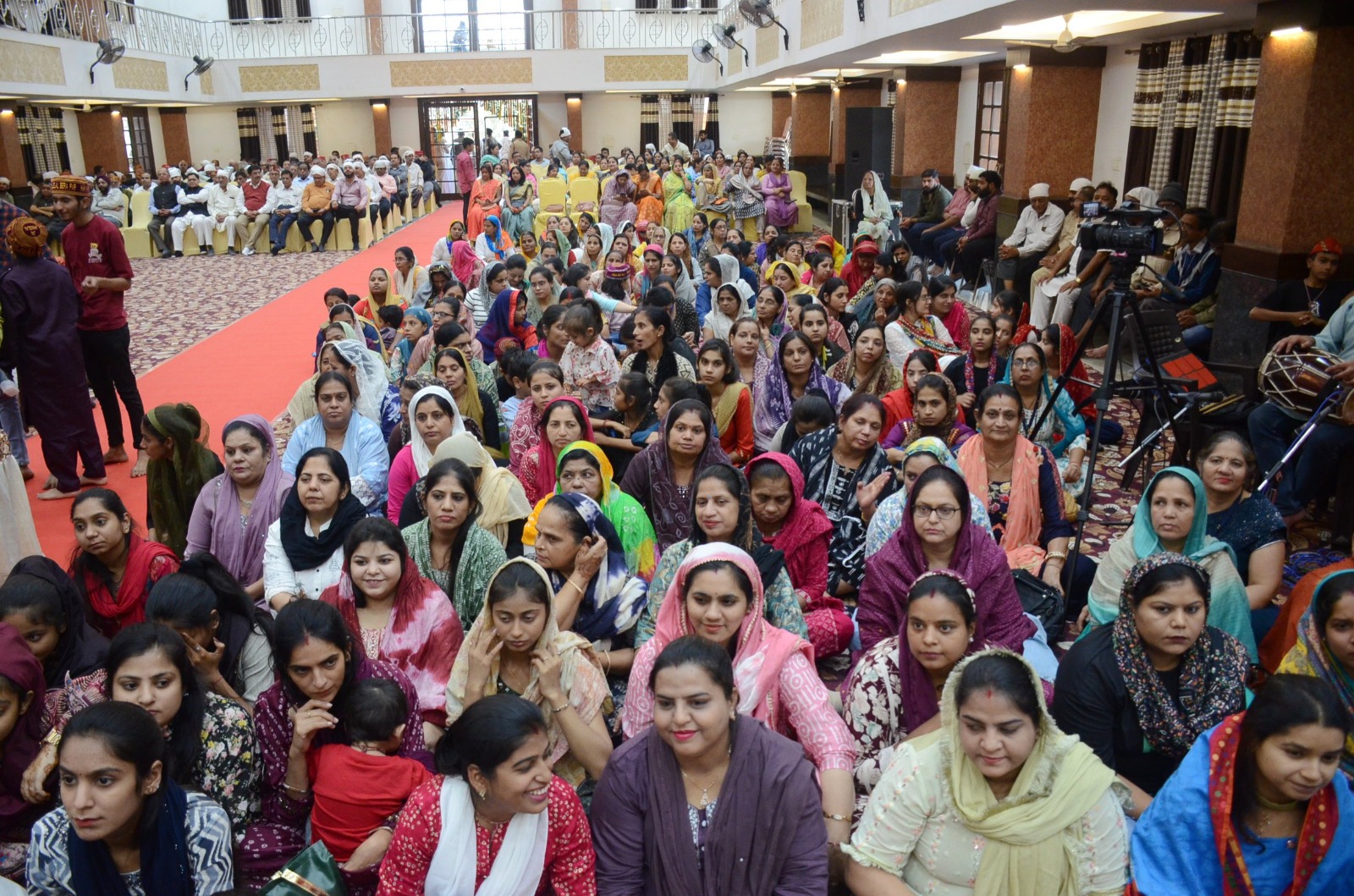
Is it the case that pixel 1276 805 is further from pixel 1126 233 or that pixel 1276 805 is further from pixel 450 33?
pixel 450 33

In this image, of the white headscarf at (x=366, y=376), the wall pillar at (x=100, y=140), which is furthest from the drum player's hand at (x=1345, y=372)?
the wall pillar at (x=100, y=140)

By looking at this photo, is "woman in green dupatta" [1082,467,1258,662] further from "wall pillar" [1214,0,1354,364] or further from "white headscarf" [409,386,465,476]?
"wall pillar" [1214,0,1354,364]

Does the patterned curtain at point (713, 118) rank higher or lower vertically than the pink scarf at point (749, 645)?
higher

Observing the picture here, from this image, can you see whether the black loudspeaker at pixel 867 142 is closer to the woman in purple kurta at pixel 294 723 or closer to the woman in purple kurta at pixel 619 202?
the woman in purple kurta at pixel 619 202

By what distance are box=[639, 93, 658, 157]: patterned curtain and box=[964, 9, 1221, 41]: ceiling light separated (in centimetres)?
1573

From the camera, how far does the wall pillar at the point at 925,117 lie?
12211 mm

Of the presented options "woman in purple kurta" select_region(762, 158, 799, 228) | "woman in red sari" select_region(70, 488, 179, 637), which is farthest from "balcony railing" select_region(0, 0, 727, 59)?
"woman in red sari" select_region(70, 488, 179, 637)

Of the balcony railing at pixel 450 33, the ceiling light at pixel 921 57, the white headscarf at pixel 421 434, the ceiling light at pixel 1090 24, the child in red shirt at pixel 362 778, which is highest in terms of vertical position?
the balcony railing at pixel 450 33

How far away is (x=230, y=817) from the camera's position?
226cm

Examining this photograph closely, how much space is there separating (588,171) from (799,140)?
13.5 feet

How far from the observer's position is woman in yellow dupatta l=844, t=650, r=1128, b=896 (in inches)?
72.7

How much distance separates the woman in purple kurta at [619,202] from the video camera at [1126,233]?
28.1 ft

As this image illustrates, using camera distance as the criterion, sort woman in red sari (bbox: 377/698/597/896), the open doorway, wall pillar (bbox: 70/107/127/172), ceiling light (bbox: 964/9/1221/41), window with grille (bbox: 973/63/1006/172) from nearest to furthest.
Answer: woman in red sari (bbox: 377/698/597/896) → ceiling light (bbox: 964/9/1221/41) → window with grille (bbox: 973/63/1006/172) → wall pillar (bbox: 70/107/127/172) → the open doorway

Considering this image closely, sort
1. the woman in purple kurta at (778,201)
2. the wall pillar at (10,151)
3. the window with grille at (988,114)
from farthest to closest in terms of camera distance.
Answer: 1. the wall pillar at (10,151)
2. the woman in purple kurta at (778,201)
3. the window with grille at (988,114)
